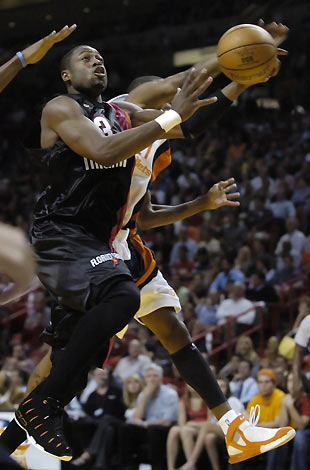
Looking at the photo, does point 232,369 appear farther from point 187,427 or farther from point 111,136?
point 111,136

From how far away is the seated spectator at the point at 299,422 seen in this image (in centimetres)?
744

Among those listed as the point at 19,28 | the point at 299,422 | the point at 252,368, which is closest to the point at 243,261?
the point at 252,368

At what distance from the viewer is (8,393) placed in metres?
9.83

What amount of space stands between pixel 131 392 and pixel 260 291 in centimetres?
307

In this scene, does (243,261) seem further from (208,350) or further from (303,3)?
(303,3)

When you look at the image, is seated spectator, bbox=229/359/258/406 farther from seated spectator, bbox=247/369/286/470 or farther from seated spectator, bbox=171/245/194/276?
seated spectator, bbox=171/245/194/276

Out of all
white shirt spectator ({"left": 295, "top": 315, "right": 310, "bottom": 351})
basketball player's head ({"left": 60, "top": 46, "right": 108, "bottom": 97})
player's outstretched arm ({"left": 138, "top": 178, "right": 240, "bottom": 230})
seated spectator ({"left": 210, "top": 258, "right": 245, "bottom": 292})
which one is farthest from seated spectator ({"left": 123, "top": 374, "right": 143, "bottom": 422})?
basketball player's head ({"left": 60, "top": 46, "right": 108, "bottom": 97})

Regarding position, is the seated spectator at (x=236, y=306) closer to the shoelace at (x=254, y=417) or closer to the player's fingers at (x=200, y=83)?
the shoelace at (x=254, y=417)

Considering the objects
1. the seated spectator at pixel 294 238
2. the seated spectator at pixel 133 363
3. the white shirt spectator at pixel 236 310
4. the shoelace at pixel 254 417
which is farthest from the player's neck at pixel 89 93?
the seated spectator at pixel 294 238

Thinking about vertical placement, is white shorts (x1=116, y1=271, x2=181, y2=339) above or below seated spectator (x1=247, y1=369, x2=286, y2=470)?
above

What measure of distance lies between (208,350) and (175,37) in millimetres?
12025

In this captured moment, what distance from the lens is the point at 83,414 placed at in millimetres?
9320

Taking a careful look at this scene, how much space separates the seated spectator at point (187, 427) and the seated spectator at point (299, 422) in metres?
0.95

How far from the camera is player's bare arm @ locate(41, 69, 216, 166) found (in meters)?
4.04
